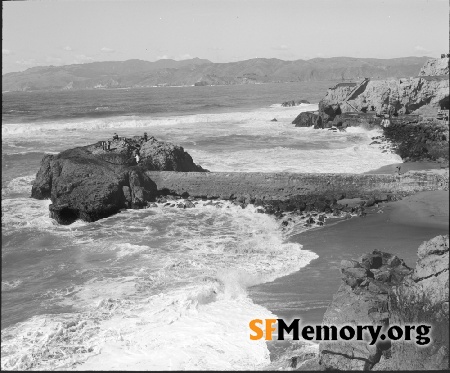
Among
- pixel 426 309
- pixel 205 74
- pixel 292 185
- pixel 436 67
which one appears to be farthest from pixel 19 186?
pixel 205 74

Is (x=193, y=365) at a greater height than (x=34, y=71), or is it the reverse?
(x=34, y=71)

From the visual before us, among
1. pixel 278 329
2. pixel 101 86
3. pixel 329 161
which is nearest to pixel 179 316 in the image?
pixel 278 329

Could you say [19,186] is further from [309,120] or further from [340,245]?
[309,120]

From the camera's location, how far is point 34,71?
167 meters

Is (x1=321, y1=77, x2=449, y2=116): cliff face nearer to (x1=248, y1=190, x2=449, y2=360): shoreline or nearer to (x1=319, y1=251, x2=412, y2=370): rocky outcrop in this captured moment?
(x1=248, y1=190, x2=449, y2=360): shoreline

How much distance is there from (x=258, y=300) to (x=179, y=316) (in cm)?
146

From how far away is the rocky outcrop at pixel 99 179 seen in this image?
13602 millimetres

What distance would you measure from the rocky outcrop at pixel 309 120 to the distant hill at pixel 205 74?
121m

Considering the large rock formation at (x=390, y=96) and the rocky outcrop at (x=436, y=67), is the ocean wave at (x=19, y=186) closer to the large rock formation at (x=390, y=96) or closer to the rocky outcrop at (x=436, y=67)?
the large rock formation at (x=390, y=96)

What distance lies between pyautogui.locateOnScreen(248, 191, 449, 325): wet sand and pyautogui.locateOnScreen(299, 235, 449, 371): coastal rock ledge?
4.25 ft

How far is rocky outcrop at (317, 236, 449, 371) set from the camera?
4977mm

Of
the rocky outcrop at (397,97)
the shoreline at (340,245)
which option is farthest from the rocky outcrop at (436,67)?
the shoreline at (340,245)

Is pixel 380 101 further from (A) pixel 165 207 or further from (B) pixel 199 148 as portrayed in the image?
(A) pixel 165 207

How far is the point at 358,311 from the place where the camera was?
5.89 m
